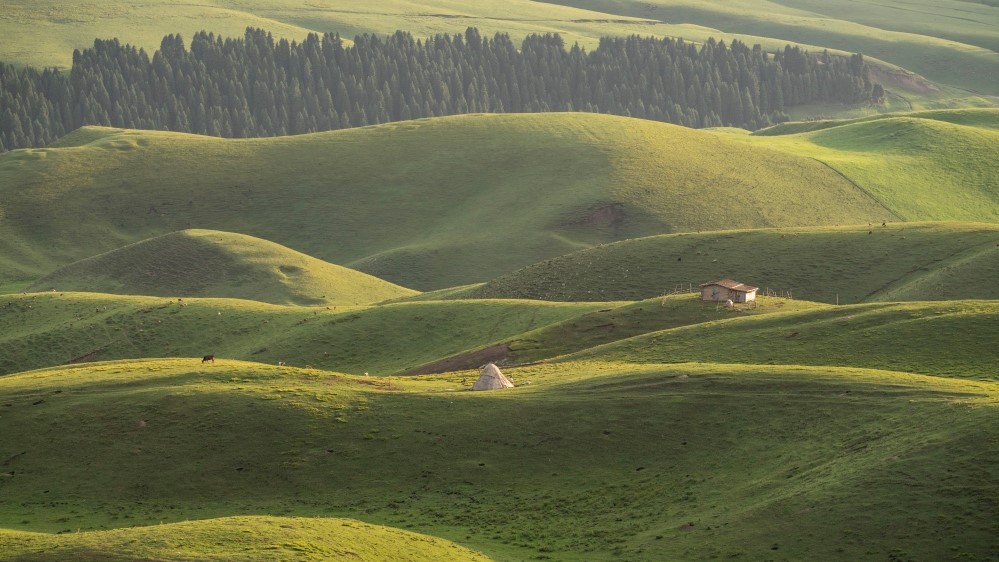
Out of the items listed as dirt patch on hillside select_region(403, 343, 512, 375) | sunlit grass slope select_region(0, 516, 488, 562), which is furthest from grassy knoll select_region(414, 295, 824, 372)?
sunlit grass slope select_region(0, 516, 488, 562)

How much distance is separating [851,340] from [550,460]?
25522 mm

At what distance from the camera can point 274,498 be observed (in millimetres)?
63938

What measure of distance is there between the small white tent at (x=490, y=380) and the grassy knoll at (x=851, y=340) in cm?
1259

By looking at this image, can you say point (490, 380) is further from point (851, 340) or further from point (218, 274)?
point (218, 274)

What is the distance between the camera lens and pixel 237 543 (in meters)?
48.5

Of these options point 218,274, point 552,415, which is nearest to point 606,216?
point 218,274

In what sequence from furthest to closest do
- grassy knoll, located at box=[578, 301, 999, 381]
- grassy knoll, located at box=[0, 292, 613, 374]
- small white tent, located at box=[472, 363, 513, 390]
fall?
grassy knoll, located at box=[0, 292, 613, 374], grassy knoll, located at box=[578, 301, 999, 381], small white tent, located at box=[472, 363, 513, 390]

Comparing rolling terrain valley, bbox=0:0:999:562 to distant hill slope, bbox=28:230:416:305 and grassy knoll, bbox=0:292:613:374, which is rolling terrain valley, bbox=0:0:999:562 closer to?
grassy knoll, bbox=0:292:613:374

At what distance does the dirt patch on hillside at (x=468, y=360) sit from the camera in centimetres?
9631

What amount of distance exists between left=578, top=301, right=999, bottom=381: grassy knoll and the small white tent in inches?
495

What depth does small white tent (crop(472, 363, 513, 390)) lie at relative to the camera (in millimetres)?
76312

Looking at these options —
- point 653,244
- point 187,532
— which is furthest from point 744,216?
point 187,532

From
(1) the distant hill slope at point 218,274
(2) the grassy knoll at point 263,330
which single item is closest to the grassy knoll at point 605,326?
(2) the grassy knoll at point 263,330

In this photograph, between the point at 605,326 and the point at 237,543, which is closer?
the point at 237,543
